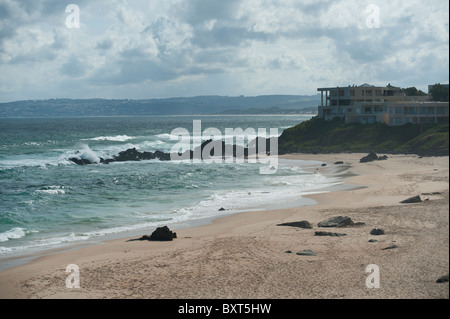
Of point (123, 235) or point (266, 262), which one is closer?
point (266, 262)

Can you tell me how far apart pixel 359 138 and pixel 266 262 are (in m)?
54.3

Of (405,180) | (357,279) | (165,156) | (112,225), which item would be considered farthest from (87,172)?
(357,279)

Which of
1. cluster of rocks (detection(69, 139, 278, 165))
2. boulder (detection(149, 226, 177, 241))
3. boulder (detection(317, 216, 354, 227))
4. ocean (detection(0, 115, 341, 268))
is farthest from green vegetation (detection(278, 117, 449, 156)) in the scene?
boulder (detection(149, 226, 177, 241))

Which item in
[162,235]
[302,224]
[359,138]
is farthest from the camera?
[359,138]

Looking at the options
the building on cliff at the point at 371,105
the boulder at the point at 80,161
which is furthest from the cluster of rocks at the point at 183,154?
the building on cliff at the point at 371,105

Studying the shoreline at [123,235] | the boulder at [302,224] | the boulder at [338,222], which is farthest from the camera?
the boulder at [302,224]

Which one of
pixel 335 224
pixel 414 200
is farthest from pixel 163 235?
pixel 414 200

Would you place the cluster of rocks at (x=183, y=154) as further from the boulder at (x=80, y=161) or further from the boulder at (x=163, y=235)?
the boulder at (x=163, y=235)

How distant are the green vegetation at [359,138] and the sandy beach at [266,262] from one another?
30.4m

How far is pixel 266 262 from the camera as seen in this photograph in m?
17.1

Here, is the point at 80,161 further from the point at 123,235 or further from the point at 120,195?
the point at 123,235

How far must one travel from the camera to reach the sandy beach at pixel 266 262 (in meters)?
14.1
